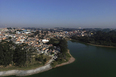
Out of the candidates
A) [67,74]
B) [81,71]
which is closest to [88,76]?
[81,71]

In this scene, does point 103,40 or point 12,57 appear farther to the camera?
point 103,40

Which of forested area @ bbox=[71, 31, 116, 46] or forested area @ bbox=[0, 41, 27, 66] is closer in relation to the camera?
forested area @ bbox=[0, 41, 27, 66]

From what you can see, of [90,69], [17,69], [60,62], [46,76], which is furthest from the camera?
[60,62]

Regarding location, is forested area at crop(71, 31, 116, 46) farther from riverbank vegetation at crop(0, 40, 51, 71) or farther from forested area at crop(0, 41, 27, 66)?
forested area at crop(0, 41, 27, 66)

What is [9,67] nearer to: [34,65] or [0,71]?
[0,71]

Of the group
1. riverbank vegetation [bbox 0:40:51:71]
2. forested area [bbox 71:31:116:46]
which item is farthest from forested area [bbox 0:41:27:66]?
forested area [bbox 71:31:116:46]

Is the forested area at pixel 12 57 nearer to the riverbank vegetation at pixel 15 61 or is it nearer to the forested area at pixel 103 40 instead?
the riverbank vegetation at pixel 15 61

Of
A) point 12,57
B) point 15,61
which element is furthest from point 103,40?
point 12,57

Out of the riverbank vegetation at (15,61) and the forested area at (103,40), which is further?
the forested area at (103,40)

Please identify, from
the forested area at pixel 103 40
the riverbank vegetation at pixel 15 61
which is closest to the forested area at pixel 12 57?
the riverbank vegetation at pixel 15 61

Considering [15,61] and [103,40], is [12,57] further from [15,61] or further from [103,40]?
[103,40]

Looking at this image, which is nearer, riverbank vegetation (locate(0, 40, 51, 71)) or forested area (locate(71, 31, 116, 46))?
riverbank vegetation (locate(0, 40, 51, 71))
